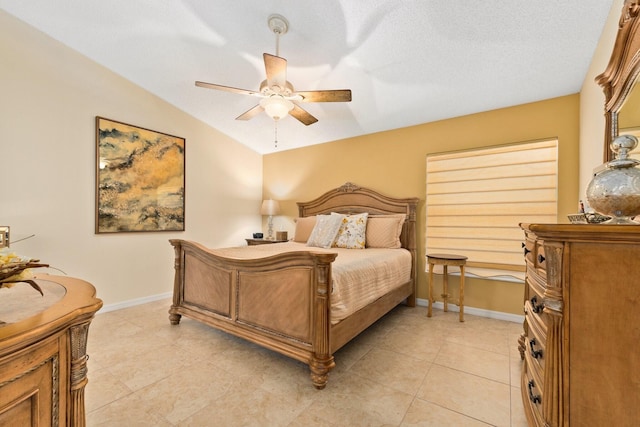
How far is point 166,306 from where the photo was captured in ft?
11.3

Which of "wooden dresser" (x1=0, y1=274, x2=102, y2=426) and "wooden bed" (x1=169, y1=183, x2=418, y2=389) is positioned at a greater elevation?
"wooden dresser" (x1=0, y1=274, x2=102, y2=426)

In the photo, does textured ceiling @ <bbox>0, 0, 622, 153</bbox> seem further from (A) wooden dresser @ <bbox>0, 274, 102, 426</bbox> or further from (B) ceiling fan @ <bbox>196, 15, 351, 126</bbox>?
(A) wooden dresser @ <bbox>0, 274, 102, 426</bbox>

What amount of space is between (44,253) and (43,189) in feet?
2.13

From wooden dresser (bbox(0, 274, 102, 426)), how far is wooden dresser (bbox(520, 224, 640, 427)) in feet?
4.89

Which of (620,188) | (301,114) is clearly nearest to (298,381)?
(620,188)

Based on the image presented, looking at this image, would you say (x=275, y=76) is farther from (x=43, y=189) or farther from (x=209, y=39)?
(x=43, y=189)

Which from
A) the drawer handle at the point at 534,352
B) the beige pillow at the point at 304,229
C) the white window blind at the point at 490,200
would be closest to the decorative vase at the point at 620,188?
the drawer handle at the point at 534,352

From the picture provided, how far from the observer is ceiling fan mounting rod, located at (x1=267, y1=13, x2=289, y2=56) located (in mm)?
2215

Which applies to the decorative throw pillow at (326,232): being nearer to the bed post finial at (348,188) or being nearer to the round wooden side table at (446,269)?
the bed post finial at (348,188)

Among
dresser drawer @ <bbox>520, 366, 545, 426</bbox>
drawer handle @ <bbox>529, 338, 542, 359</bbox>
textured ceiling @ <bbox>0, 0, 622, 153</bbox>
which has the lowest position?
dresser drawer @ <bbox>520, 366, 545, 426</bbox>

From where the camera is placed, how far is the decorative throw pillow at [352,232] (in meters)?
3.42

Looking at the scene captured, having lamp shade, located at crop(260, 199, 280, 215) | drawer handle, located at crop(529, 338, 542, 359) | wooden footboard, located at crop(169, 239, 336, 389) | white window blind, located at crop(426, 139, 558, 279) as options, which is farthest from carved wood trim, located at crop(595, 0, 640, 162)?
lamp shade, located at crop(260, 199, 280, 215)

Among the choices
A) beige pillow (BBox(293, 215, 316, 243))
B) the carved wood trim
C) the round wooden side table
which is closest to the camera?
the carved wood trim

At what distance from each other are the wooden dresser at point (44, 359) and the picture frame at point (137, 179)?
2.83 m
